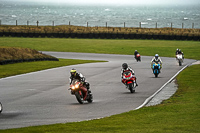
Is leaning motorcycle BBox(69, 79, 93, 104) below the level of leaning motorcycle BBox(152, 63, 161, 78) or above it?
above

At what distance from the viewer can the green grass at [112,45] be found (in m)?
54.4

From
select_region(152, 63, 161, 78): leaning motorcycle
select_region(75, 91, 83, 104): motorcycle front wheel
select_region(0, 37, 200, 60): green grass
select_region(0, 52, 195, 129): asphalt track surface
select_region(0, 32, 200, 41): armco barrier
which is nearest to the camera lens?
select_region(0, 52, 195, 129): asphalt track surface

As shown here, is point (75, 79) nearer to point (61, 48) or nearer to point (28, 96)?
point (28, 96)

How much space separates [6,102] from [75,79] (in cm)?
265

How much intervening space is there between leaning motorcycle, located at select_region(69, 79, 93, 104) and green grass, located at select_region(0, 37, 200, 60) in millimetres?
33623

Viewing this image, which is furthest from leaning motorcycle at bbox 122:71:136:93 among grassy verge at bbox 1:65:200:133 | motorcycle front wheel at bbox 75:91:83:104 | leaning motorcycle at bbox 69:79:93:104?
grassy verge at bbox 1:65:200:133

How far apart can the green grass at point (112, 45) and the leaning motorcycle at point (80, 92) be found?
1324 inches

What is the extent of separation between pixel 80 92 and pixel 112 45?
45261 millimetres

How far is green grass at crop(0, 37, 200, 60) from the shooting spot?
5436 centimetres

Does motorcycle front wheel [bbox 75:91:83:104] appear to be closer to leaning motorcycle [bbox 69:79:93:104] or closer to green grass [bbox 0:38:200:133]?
leaning motorcycle [bbox 69:79:93:104]

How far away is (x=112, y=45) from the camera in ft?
201

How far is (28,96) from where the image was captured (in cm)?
1806

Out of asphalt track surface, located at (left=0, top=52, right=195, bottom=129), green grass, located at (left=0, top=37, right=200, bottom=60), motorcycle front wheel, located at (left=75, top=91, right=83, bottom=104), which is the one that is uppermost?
motorcycle front wheel, located at (left=75, top=91, right=83, bottom=104)

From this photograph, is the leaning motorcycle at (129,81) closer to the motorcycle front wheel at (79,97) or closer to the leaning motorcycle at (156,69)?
the motorcycle front wheel at (79,97)
